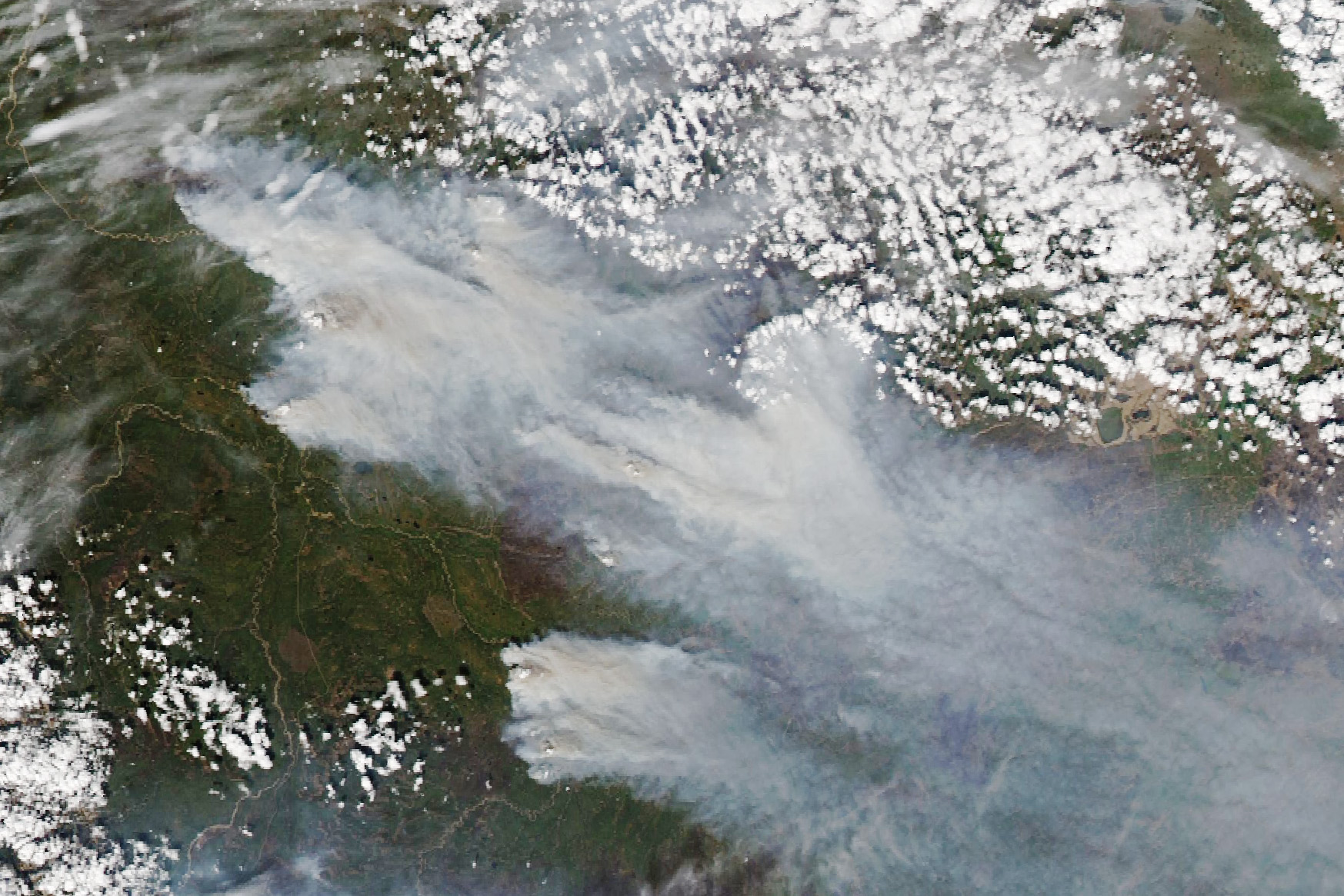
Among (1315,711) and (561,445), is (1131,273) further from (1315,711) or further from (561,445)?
(561,445)

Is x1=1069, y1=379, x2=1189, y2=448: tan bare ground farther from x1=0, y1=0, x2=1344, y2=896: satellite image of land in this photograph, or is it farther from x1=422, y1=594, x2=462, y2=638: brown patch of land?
x1=422, y1=594, x2=462, y2=638: brown patch of land

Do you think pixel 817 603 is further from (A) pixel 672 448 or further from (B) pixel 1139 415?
(B) pixel 1139 415

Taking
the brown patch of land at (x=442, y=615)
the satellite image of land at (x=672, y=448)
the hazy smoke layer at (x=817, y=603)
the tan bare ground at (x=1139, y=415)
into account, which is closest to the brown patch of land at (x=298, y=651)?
the satellite image of land at (x=672, y=448)

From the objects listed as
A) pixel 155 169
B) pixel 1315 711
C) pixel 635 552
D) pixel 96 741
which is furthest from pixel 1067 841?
pixel 155 169

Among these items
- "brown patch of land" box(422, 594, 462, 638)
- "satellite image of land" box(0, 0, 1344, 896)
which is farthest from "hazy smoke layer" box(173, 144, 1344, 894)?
"brown patch of land" box(422, 594, 462, 638)

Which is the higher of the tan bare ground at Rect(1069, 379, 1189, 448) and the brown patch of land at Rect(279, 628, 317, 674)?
the tan bare ground at Rect(1069, 379, 1189, 448)

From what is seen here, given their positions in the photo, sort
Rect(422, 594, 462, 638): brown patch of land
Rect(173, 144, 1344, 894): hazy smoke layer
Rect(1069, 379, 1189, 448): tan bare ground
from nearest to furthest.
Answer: Rect(173, 144, 1344, 894): hazy smoke layer, Rect(1069, 379, 1189, 448): tan bare ground, Rect(422, 594, 462, 638): brown patch of land
